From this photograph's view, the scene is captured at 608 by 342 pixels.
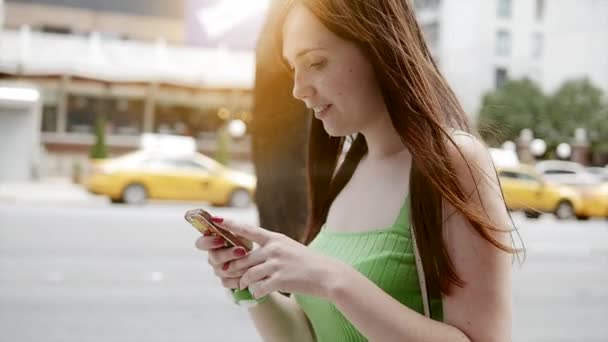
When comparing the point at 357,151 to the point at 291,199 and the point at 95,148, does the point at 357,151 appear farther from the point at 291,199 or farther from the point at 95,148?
the point at 95,148

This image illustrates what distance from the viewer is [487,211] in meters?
0.83

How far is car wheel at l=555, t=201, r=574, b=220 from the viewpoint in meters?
12.2

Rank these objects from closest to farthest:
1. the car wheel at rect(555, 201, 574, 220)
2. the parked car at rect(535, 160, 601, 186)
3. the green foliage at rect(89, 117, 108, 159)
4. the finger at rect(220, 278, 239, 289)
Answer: the finger at rect(220, 278, 239, 289) < the car wheel at rect(555, 201, 574, 220) < the parked car at rect(535, 160, 601, 186) < the green foliage at rect(89, 117, 108, 159)

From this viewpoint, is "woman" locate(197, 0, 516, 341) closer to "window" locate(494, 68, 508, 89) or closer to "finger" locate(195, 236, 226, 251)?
"finger" locate(195, 236, 226, 251)

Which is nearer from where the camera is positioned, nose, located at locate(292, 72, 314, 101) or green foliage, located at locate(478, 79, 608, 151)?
nose, located at locate(292, 72, 314, 101)

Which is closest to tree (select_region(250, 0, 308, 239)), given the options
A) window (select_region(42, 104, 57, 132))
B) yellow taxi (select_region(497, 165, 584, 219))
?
yellow taxi (select_region(497, 165, 584, 219))

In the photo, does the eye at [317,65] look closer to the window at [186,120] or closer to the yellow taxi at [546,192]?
the yellow taxi at [546,192]

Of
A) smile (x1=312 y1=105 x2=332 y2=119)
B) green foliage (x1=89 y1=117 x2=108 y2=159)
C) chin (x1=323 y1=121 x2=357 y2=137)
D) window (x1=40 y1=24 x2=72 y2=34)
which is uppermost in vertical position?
window (x1=40 y1=24 x2=72 y2=34)

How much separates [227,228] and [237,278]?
7 cm

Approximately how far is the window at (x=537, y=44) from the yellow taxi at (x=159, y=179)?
45.5 ft

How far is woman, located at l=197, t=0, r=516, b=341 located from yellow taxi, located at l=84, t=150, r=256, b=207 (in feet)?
31.3

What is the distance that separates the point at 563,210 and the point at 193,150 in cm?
695

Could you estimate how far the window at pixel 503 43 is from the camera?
22.1 metres

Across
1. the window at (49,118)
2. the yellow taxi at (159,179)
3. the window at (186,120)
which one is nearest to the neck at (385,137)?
the yellow taxi at (159,179)
